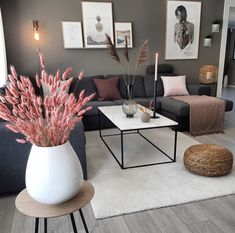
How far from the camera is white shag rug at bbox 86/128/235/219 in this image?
1.86m

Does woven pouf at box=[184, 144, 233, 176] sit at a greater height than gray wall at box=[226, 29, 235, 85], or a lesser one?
lesser

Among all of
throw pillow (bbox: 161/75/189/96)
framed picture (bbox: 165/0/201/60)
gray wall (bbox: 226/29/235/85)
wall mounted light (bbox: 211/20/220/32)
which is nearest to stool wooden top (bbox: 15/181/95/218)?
throw pillow (bbox: 161/75/189/96)

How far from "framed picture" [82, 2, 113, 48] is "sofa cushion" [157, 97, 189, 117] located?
64.4 inches

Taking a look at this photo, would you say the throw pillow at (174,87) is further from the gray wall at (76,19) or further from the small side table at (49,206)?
the small side table at (49,206)

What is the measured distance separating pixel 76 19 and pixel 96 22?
36 cm

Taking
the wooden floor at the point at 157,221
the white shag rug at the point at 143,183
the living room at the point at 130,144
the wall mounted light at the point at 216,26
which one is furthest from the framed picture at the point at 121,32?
the wooden floor at the point at 157,221

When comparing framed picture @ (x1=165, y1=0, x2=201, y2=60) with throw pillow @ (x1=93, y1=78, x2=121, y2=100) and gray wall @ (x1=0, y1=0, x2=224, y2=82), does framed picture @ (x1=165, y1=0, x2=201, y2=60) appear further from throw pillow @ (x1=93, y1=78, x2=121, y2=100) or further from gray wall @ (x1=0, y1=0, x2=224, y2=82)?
throw pillow @ (x1=93, y1=78, x2=121, y2=100)

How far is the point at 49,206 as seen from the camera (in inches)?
40.2

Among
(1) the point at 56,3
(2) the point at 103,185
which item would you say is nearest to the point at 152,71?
(1) the point at 56,3

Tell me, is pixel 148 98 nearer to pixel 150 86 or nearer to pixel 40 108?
pixel 150 86

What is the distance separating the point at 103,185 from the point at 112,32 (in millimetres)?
3108

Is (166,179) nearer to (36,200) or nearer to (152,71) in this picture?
(36,200)

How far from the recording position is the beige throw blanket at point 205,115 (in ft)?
11.3

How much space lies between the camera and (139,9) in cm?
440
